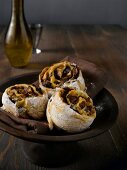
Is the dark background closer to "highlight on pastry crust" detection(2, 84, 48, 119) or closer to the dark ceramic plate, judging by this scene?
the dark ceramic plate

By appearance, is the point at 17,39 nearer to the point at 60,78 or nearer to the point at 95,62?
the point at 95,62

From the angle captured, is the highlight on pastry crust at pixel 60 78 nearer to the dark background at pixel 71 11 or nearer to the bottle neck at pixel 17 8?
the bottle neck at pixel 17 8

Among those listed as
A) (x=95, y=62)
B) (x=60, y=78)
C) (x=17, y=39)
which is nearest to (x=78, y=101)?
(x=60, y=78)

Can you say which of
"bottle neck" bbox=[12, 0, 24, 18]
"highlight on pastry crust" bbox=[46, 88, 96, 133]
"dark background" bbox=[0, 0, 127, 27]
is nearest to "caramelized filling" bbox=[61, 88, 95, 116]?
"highlight on pastry crust" bbox=[46, 88, 96, 133]

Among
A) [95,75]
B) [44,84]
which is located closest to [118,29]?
[95,75]

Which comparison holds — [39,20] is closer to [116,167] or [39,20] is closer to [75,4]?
[75,4]
